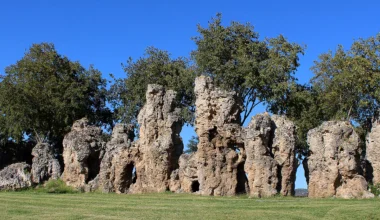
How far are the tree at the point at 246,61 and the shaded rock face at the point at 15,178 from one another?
20.0 metres

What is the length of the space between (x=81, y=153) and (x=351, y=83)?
23859mm

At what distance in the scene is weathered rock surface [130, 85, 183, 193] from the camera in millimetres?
37406

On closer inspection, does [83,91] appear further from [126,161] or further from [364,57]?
[364,57]

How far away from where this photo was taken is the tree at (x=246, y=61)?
159 ft

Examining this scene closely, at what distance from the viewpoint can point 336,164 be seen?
3195 centimetres

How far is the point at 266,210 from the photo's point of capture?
22.4 metres

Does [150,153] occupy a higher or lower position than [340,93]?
lower

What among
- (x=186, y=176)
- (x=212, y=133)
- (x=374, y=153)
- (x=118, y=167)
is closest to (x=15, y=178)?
(x=118, y=167)

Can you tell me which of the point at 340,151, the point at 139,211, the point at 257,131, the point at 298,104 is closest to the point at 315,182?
the point at 340,151

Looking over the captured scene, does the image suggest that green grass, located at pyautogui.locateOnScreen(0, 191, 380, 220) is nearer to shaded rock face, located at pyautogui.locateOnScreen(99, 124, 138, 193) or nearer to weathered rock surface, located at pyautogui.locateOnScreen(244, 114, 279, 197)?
Answer: weathered rock surface, located at pyautogui.locateOnScreen(244, 114, 279, 197)

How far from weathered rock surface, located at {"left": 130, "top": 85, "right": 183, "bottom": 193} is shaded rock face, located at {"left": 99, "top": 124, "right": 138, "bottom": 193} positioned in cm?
67

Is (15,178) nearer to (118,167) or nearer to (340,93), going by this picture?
(118,167)

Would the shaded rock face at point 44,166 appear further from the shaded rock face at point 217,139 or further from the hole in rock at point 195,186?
the shaded rock face at point 217,139

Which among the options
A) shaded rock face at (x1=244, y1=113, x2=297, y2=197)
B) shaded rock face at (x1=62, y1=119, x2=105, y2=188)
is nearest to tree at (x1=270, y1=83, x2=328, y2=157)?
shaded rock face at (x1=244, y1=113, x2=297, y2=197)
